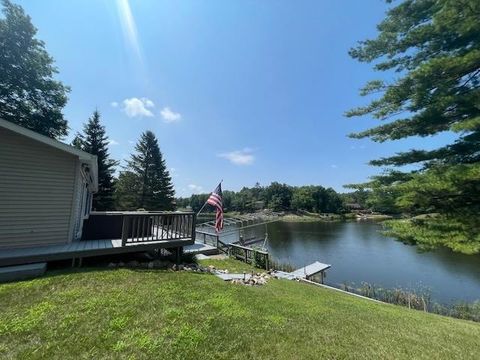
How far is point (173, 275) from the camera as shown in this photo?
5.83 m

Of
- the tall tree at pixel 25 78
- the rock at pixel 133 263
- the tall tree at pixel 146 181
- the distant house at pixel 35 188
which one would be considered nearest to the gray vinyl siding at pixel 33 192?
the distant house at pixel 35 188

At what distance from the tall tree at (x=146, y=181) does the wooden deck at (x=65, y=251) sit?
28.8m

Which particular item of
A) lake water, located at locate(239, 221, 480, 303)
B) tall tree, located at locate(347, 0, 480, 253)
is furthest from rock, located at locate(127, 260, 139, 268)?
lake water, located at locate(239, 221, 480, 303)

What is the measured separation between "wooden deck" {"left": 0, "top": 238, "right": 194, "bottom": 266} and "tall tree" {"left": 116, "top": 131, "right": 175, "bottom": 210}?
2884 cm

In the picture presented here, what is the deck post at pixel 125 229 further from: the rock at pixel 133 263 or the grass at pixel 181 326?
the grass at pixel 181 326

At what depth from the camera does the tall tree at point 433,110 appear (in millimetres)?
3654

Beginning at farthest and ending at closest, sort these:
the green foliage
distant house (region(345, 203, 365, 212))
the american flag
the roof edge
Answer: distant house (region(345, 203, 365, 212)) → the green foliage → the american flag → the roof edge

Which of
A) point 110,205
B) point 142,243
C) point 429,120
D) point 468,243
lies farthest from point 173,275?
point 110,205

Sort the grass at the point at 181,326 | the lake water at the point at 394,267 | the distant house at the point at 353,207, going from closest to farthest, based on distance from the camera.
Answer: the grass at the point at 181,326
the lake water at the point at 394,267
the distant house at the point at 353,207

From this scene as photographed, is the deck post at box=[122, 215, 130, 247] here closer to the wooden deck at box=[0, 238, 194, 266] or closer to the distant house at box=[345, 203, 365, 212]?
the wooden deck at box=[0, 238, 194, 266]

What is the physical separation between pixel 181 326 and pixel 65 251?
4.04 m

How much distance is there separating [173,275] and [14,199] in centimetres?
428

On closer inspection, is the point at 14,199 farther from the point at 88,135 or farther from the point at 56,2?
the point at 88,135

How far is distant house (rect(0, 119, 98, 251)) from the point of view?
5.88 metres
